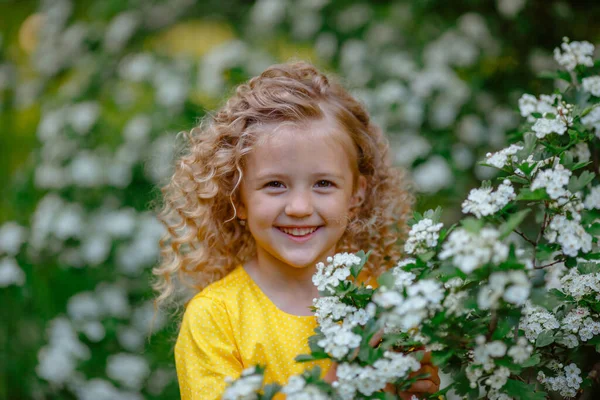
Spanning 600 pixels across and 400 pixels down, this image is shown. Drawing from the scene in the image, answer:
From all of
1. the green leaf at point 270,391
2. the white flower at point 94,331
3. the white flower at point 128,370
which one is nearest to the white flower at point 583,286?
the green leaf at point 270,391

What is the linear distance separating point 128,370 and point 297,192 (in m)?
1.64

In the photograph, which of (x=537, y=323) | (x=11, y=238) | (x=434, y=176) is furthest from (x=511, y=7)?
(x=11, y=238)

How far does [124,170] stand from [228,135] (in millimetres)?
1470

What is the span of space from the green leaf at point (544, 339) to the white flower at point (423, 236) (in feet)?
1.16

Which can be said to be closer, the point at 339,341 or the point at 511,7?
the point at 339,341

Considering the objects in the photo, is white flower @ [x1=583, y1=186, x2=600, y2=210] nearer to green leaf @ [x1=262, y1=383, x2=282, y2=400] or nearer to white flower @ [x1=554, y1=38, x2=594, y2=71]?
white flower @ [x1=554, y1=38, x2=594, y2=71]

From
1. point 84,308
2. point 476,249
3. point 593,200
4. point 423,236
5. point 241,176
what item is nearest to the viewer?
point 476,249

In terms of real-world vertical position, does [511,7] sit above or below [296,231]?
above

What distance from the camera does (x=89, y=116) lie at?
323 cm

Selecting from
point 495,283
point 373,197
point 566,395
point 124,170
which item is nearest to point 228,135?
point 373,197

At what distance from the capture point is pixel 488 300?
3.56 feet

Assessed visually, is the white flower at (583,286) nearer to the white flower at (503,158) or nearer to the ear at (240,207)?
the white flower at (503,158)

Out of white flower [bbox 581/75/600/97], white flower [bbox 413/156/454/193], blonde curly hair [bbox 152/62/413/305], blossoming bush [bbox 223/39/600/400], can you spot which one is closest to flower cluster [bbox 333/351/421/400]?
blossoming bush [bbox 223/39/600/400]

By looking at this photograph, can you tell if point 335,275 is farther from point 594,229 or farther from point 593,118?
point 593,118
